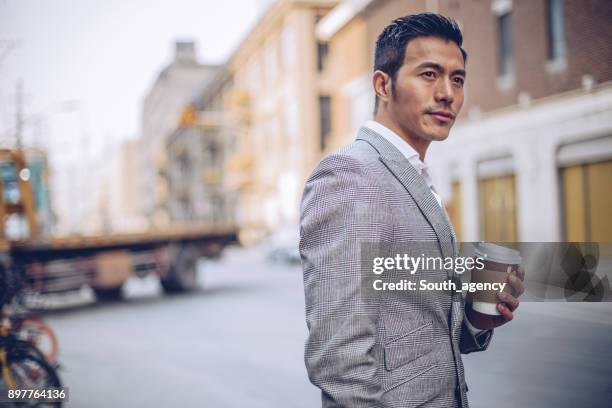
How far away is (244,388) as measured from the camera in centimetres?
598

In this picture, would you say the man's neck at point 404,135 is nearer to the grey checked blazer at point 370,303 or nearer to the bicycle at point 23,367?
the grey checked blazer at point 370,303

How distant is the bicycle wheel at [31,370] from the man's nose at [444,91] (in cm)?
388

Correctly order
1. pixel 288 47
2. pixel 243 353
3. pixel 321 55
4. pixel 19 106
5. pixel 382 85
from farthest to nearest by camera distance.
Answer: pixel 288 47, pixel 321 55, pixel 243 353, pixel 19 106, pixel 382 85

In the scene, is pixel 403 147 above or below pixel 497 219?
above

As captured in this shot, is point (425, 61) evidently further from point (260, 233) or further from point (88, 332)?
point (260, 233)

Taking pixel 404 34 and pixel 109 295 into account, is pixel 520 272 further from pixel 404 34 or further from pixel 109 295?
pixel 109 295

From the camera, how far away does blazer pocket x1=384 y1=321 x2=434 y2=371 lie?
5.20 ft

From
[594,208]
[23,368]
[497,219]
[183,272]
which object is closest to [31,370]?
[23,368]

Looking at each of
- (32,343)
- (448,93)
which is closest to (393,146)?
(448,93)

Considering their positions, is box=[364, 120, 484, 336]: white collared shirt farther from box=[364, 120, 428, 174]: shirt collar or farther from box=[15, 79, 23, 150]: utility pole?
box=[15, 79, 23, 150]: utility pole

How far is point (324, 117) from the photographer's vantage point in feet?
103

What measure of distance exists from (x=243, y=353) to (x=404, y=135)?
618 centimetres

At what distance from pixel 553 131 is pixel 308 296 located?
5925 millimetres

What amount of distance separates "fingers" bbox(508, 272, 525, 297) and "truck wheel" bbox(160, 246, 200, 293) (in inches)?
523
